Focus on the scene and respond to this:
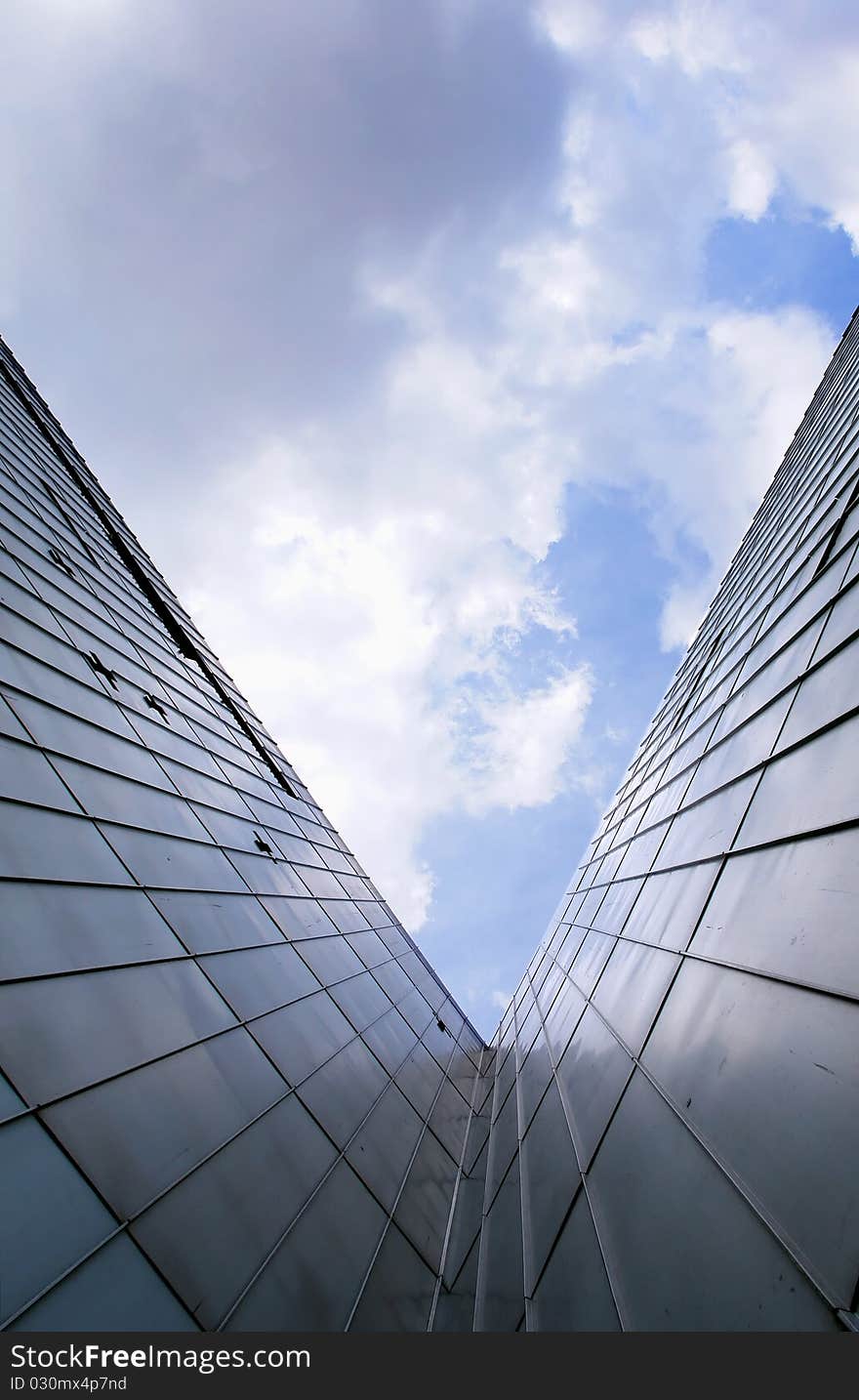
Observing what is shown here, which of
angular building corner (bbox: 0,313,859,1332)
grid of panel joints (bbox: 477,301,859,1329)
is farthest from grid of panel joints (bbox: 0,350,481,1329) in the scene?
grid of panel joints (bbox: 477,301,859,1329)

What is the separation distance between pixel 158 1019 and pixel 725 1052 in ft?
19.6

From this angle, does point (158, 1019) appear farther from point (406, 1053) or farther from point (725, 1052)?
point (406, 1053)

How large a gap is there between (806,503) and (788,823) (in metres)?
16.0

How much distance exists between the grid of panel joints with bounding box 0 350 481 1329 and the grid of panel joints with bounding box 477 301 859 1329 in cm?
266

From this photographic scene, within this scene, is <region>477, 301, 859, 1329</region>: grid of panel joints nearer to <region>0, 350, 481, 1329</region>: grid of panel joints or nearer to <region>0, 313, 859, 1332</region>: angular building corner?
<region>0, 313, 859, 1332</region>: angular building corner

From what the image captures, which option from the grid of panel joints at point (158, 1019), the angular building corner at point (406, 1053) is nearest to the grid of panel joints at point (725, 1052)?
the angular building corner at point (406, 1053)

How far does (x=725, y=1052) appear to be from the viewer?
5.47 m

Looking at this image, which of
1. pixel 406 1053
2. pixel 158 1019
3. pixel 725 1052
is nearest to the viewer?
pixel 725 1052

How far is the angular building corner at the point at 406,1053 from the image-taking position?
4570 millimetres

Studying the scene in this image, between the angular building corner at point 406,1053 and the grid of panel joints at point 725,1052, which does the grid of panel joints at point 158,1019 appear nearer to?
the angular building corner at point 406,1053

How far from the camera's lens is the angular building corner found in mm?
4570

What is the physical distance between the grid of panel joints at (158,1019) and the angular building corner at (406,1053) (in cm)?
4

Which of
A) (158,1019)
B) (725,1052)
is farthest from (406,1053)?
(725,1052)

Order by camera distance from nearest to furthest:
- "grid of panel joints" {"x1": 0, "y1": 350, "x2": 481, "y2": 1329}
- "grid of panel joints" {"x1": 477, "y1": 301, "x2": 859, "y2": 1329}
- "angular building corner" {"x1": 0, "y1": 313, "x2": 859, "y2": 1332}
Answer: "grid of panel joints" {"x1": 477, "y1": 301, "x2": 859, "y2": 1329}
"angular building corner" {"x1": 0, "y1": 313, "x2": 859, "y2": 1332}
"grid of panel joints" {"x1": 0, "y1": 350, "x2": 481, "y2": 1329}
